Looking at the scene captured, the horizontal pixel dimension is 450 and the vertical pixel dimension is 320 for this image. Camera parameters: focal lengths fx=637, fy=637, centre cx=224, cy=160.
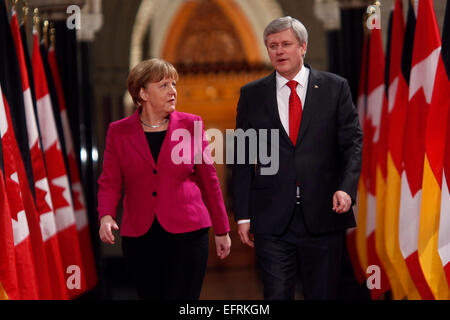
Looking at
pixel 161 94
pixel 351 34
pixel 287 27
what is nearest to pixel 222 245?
pixel 161 94

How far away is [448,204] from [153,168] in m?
1.53

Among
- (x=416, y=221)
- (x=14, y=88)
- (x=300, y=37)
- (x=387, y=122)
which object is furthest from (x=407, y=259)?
(x=14, y=88)

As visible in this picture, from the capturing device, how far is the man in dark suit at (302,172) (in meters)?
2.78

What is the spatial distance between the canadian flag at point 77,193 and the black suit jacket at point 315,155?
237cm

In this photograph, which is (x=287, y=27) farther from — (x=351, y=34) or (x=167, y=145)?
(x=351, y=34)

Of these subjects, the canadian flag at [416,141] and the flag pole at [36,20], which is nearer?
the canadian flag at [416,141]

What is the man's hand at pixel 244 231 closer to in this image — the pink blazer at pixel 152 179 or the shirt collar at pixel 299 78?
the pink blazer at pixel 152 179

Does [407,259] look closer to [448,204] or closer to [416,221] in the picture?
[416,221]

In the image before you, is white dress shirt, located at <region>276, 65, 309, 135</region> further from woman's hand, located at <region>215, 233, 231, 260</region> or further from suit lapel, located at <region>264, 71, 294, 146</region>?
woman's hand, located at <region>215, 233, 231, 260</region>

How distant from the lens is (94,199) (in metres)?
5.13

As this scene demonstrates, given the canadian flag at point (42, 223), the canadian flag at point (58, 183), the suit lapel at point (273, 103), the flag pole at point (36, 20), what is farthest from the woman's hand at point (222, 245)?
the flag pole at point (36, 20)

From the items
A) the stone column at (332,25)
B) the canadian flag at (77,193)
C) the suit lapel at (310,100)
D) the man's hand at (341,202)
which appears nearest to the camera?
the man's hand at (341,202)

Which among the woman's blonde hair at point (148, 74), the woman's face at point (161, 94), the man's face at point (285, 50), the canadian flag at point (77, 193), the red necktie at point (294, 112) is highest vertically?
the man's face at point (285, 50)

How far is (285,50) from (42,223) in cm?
197
